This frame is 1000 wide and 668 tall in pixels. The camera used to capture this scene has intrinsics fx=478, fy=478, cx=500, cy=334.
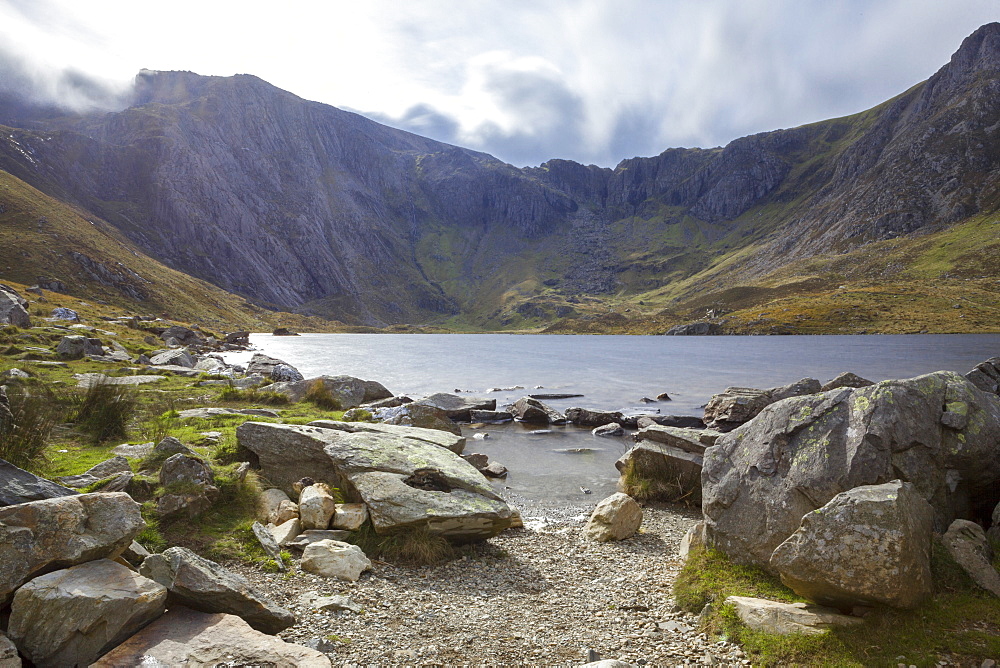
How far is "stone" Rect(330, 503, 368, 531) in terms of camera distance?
1077 centimetres

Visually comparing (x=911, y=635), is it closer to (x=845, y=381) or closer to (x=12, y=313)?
(x=845, y=381)

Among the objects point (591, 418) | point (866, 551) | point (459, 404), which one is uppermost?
point (866, 551)

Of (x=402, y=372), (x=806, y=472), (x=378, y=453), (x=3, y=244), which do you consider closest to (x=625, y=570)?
(x=806, y=472)

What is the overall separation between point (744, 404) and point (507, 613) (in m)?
22.7

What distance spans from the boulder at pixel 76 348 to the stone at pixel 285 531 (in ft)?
99.9

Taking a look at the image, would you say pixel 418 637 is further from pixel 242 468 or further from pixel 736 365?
pixel 736 365

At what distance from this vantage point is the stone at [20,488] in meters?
6.17

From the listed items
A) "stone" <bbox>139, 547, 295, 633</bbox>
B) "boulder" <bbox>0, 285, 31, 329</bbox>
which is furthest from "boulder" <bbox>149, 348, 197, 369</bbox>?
"stone" <bbox>139, 547, 295, 633</bbox>

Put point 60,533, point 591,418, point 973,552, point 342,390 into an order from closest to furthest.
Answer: point 60,533
point 973,552
point 342,390
point 591,418

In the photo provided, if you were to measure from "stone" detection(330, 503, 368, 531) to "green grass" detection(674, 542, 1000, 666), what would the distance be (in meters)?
7.29

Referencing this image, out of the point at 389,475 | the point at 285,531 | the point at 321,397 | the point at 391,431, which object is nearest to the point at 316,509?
the point at 285,531

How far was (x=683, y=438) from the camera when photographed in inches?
707

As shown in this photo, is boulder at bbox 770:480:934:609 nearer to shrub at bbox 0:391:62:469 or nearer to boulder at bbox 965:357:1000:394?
shrub at bbox 0:391:62:469

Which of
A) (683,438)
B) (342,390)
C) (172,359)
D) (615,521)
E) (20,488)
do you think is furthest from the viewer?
(172,359)
